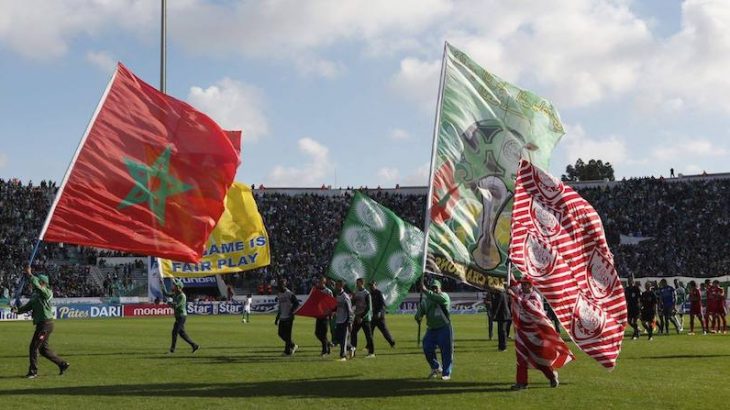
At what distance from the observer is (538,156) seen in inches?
786

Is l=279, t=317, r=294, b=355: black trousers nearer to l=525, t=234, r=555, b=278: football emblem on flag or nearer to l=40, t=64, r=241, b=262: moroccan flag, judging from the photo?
l=40, t=64, r=241, b=262: moroccan flag

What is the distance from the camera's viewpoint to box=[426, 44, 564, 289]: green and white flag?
17609mm

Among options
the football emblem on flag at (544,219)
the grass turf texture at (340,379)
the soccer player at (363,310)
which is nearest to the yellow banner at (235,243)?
the grass turf texture at (340,379)

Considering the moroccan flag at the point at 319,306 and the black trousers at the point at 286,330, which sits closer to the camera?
the moroccan flag at the point at 319,306

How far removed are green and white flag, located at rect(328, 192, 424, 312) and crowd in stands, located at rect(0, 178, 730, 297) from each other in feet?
110

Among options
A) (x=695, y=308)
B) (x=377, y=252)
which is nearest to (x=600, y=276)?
(x=377, y=252)

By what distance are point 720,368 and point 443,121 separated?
8225 millimetres

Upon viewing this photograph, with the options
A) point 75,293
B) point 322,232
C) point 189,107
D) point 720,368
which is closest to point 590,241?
point 720,368

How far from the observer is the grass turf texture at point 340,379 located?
46.2 ft

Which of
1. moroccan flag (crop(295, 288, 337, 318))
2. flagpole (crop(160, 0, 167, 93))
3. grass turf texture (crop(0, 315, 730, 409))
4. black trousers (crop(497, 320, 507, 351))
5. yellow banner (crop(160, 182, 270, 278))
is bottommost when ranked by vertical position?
grass turf texture (crop(0, 315, 730, 409))

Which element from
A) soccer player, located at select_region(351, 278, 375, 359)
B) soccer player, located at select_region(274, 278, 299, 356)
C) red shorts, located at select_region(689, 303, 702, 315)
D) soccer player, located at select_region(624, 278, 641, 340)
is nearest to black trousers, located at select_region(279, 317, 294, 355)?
soccer player, located at select_region(274, 278, 299, 356)

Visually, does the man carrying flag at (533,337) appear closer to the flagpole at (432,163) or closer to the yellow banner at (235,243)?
the flagpole at (432,163)

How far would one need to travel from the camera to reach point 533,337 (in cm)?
1524

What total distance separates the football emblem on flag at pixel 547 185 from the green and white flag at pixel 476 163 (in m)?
2.33
